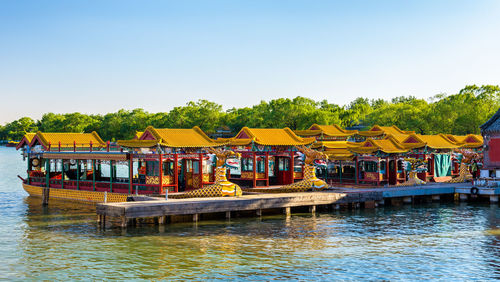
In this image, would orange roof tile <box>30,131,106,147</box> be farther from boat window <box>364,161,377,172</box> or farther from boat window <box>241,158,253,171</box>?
boat window <box>364,161,377,172</box>

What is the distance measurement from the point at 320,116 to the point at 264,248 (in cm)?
8731

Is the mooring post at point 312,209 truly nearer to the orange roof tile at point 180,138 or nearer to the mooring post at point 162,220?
the orange roof tile at point 180,138

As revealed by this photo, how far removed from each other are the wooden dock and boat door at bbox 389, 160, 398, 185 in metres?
3.53

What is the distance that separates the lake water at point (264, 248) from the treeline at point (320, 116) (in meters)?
62.6

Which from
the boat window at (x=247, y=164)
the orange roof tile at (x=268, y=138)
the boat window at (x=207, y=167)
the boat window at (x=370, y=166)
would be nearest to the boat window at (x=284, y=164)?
the orange roof tile at (x=268, y=138)

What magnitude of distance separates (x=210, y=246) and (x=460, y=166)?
117 feet

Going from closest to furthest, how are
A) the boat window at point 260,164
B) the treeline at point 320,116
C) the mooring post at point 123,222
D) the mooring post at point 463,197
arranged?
the mooring post at point 123,222 → the mooring post at point 463,197 → the boat window at point 260,164 → the treeline at point 320,116

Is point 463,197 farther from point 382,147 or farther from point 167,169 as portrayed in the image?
point 167,169

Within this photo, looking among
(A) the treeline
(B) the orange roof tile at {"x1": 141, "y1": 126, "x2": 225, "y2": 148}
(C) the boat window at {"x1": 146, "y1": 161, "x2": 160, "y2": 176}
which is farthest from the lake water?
(A) the treeline

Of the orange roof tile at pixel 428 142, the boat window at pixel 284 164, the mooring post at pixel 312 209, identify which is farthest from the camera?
the orange roof tile at pixel 428 142

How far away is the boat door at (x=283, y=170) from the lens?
5147 centimetres

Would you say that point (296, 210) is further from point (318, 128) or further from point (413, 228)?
point (318, 128)

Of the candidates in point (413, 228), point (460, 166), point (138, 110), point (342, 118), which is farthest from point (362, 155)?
point (138, 110)

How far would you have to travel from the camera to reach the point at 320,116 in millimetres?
113938
